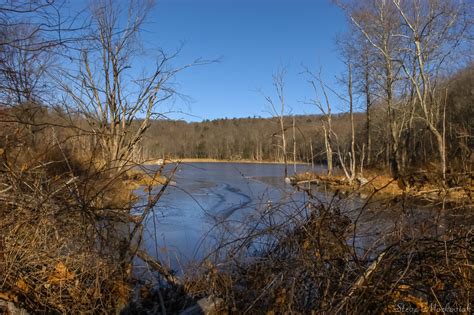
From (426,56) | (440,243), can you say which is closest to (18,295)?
(440,243)

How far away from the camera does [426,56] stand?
19906 millimetres

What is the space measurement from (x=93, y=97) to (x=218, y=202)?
364 inches

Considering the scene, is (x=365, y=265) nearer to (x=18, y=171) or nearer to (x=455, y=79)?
(x=18, y=171)

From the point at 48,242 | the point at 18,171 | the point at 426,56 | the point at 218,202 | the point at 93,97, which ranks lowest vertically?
the point at 218,202

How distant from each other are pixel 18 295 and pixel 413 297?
311 centimetres

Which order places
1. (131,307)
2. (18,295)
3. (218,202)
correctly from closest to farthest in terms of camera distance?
1. (18,295)
2. (131,307)
3. (218,202)

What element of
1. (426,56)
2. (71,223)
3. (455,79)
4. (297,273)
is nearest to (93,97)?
(426,56)

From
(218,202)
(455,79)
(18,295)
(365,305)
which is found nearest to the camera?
(365,305)

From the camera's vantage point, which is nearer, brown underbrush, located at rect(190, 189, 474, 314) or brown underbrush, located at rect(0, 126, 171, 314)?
brown underbrush, located at rect(190, 189, 474, 314)

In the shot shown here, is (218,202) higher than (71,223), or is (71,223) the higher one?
(71,223)

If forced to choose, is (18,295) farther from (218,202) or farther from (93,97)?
(93,97)

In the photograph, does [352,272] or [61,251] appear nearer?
[352,272]

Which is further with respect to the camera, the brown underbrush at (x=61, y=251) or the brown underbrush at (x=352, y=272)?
the brown underbrush at (x=61, y=251)

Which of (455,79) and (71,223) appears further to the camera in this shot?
(455,79)
